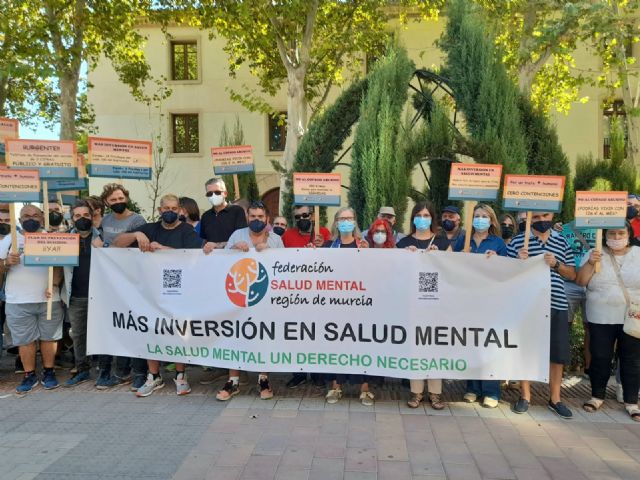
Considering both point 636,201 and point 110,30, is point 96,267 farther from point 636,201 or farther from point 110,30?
point 110,30

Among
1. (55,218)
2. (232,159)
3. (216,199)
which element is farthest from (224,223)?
(55,218)

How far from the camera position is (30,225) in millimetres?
5508

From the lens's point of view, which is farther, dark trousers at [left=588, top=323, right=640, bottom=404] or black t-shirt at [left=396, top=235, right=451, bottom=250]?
black t-shirt at [left=396, top=235, right=451, bottom=250]

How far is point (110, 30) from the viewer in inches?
600

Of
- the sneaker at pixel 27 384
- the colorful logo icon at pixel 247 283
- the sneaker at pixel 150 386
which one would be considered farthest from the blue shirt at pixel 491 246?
the sneaker at pixel 27 384

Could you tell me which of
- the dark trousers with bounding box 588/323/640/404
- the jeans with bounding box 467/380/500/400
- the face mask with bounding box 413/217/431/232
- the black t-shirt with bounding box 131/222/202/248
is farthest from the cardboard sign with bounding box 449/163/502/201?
the black t-shirt with bounding box 131/222/202/248

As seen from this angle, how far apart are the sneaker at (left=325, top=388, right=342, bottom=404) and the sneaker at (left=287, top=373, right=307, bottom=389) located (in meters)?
0.56

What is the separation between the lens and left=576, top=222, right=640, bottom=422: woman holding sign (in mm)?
4758

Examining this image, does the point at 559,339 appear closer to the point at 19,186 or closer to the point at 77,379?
the point at 77,379

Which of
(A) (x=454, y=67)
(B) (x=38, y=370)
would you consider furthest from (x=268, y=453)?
(A) (x=454, y=67)

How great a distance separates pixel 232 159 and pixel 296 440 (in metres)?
4.47

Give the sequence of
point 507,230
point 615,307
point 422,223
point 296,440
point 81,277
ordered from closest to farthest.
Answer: point 296,440 → point 615,307 → point 422,223 → point 81,277 → point 507,230

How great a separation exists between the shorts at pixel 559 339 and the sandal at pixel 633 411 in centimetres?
71

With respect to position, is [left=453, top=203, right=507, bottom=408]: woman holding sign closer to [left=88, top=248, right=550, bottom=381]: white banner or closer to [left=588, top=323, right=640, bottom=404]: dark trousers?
[left=88, top=248, right=550, bottom=381]: white banner
